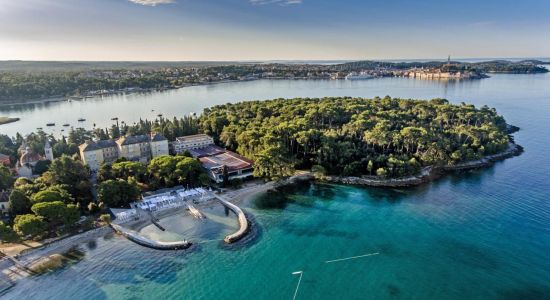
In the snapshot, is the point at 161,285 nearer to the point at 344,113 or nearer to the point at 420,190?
the point at 420,190

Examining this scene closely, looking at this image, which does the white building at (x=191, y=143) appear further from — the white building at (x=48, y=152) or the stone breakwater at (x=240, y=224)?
the stone breakwater at (x=240, y=224)

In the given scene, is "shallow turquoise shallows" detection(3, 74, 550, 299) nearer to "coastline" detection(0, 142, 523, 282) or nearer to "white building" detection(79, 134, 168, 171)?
"coastline" detection(0, 142, 523, 282)

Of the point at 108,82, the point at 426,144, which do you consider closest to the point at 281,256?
the point at 426,144

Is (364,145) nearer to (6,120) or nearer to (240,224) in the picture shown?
(240,224)

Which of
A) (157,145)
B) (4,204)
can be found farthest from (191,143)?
(4,204)

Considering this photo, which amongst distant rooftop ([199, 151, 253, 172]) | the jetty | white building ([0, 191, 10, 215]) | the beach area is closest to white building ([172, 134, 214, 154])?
distant rooftop ([199, 151, 253, 172])

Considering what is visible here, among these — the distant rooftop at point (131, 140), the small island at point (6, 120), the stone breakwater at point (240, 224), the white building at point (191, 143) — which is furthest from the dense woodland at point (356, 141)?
the small island at point (6, 120)
